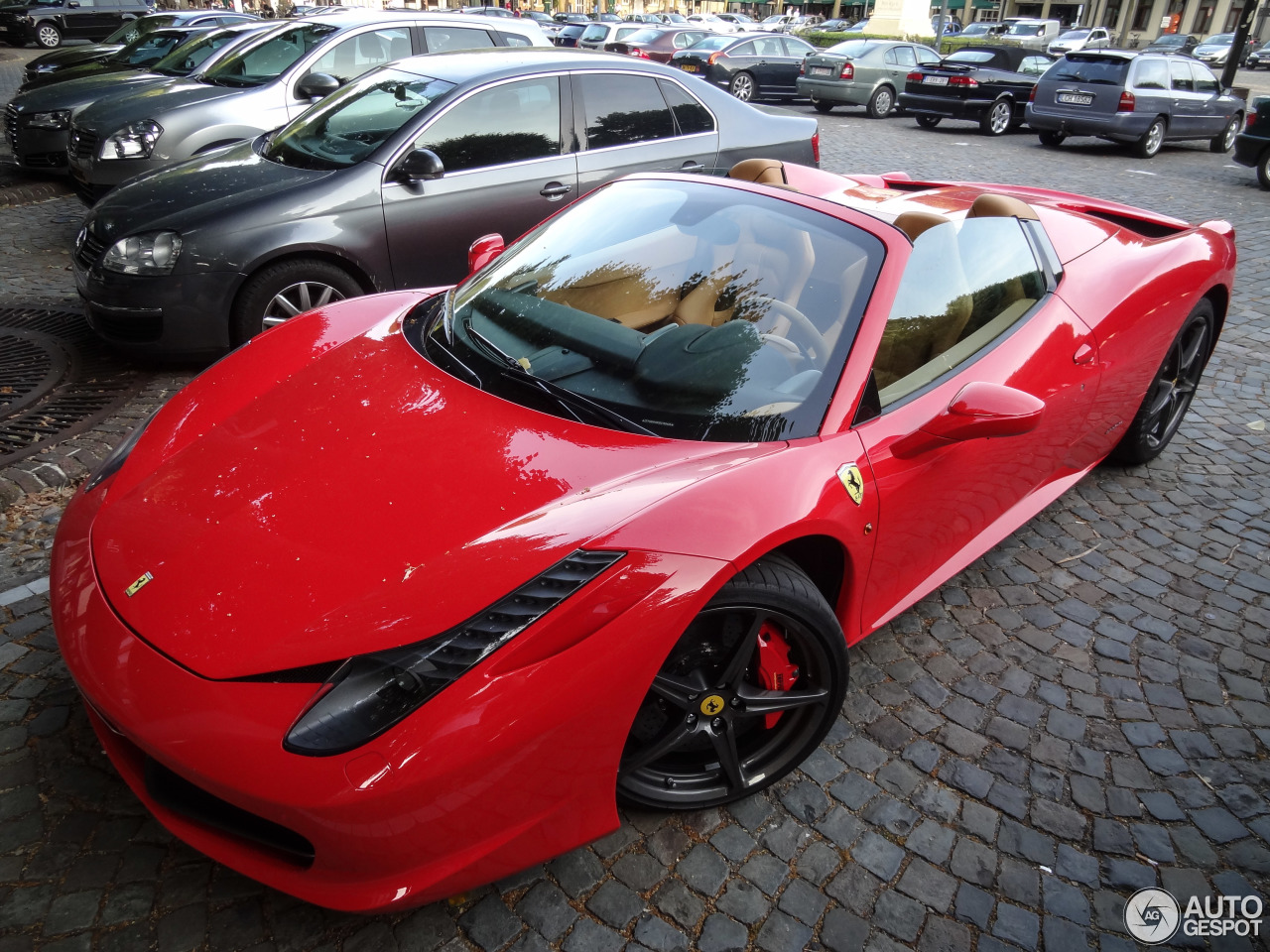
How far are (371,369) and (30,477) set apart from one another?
202 cm

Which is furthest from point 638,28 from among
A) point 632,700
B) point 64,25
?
point 632,700

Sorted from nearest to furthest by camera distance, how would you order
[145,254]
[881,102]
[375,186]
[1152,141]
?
[145,254] < [375,186] < [1152,141] < [881,102]

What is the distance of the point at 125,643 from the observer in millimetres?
1791

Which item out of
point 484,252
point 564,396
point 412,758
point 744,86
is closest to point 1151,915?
point 412,758

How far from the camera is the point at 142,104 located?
270 inches

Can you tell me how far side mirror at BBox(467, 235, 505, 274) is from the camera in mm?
3175

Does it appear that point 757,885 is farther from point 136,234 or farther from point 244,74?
point 244,74

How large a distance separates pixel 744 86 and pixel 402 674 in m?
19.0

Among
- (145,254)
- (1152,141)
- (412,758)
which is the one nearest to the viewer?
Result: (412,758)

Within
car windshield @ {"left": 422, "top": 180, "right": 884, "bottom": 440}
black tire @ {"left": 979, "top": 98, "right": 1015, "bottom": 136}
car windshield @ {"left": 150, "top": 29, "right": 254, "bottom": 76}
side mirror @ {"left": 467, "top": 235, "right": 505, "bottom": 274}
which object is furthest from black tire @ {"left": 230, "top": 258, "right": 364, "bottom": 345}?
black tire @ {"left": 979, "top": 98, "right": 1015, "bottom": 136}

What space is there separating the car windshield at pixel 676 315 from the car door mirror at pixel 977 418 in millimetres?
321

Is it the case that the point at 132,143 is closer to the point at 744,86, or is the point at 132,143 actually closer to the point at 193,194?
the point at 193,194

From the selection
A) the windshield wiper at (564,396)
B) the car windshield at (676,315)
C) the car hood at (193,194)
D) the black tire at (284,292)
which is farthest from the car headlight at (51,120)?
the windshield wiper at (564,396)

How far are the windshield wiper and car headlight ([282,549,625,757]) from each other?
1.81 feet
